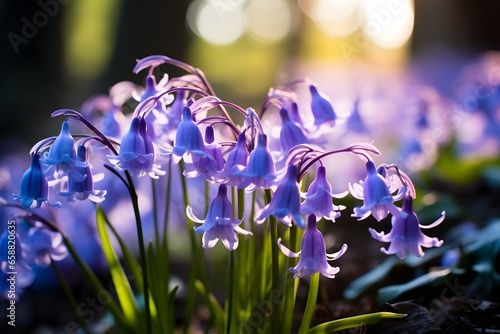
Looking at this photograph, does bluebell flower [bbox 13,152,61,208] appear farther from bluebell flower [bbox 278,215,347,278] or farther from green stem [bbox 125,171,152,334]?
bluebell flower [bbox 278,215,347,278]

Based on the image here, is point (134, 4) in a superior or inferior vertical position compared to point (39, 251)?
inferior

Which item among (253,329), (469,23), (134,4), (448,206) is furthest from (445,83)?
(253,329)

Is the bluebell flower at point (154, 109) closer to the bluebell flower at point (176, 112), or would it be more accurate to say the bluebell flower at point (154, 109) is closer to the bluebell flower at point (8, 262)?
the bluebell flower at point (176, 112)

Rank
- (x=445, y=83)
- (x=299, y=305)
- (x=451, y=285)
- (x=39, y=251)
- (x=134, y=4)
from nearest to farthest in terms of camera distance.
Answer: (x=39, y=251), (x=451, y=285), (x=299, y=305), (x=134, y=4), (x=445, y=83)

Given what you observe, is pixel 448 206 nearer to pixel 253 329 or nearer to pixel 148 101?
pixel 253 329

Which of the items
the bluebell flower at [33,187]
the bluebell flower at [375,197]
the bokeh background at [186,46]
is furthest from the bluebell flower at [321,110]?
the bokeh background at [186,46]

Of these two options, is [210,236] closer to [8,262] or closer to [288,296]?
[288,296]
